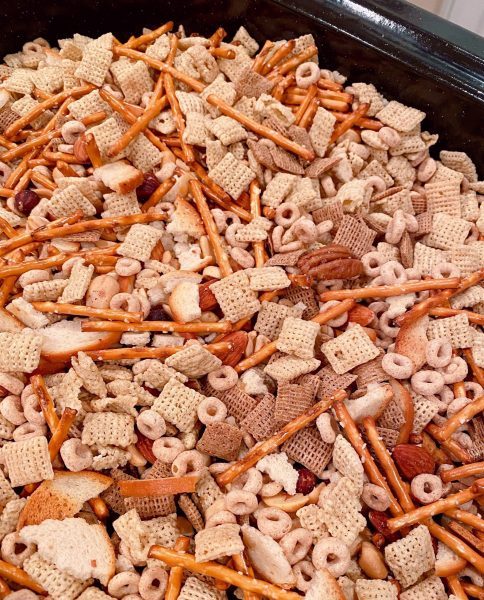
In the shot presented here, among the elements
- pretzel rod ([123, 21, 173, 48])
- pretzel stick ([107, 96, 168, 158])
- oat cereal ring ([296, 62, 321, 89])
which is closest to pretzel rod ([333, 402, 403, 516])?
pretzel stick ([107, 96, 168, 158])

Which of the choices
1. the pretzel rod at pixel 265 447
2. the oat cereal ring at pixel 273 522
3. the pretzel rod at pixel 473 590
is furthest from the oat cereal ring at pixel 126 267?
the pretzel rod at pixel 473 590

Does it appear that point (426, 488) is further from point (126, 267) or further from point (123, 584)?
point (126, 267)

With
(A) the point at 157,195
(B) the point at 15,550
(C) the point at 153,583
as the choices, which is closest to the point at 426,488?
(C) the point at 153,583

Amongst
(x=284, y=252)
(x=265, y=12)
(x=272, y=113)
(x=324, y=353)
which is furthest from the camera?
(x=265, y=12)

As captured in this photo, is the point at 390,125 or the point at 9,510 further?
the point at 390,125

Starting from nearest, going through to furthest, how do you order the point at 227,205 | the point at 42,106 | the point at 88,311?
the point at 88,311 < the point at 227,205 < the point at 42,106

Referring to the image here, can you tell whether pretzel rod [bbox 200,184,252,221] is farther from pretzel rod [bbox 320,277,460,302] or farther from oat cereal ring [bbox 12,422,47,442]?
oat cereal ring [bbox 12,422,47,442]

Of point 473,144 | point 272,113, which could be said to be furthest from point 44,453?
point 473,144

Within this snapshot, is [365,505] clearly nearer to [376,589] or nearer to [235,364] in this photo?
[376,589]
